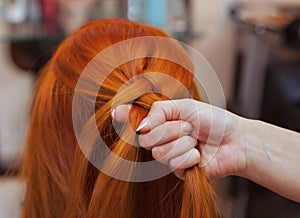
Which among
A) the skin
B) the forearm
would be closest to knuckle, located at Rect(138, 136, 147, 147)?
the skin

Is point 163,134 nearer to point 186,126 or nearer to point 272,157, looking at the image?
point 186,126

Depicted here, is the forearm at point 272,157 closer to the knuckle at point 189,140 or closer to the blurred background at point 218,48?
the knuckle at point 189,140

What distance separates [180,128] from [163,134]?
Answer: 0.02 meters

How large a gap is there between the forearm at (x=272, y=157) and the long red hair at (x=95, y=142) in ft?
0.29

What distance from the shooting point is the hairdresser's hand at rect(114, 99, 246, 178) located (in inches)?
20.8

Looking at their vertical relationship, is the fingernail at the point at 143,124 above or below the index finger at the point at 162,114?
below

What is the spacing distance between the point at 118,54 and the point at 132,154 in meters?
0.15

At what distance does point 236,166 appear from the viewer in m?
0.61

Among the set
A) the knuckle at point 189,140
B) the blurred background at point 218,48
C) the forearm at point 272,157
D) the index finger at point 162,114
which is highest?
the index finger at point 162,114

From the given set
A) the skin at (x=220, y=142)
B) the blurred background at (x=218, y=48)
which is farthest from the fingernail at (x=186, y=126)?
the blurred background at (x=218, y=48)

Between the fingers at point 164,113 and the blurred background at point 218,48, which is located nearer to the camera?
the fingers at point 164,113

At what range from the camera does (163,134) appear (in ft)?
1.72

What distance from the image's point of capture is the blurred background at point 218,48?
65.3 inches

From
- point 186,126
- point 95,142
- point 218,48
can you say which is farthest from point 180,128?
point 218,48
